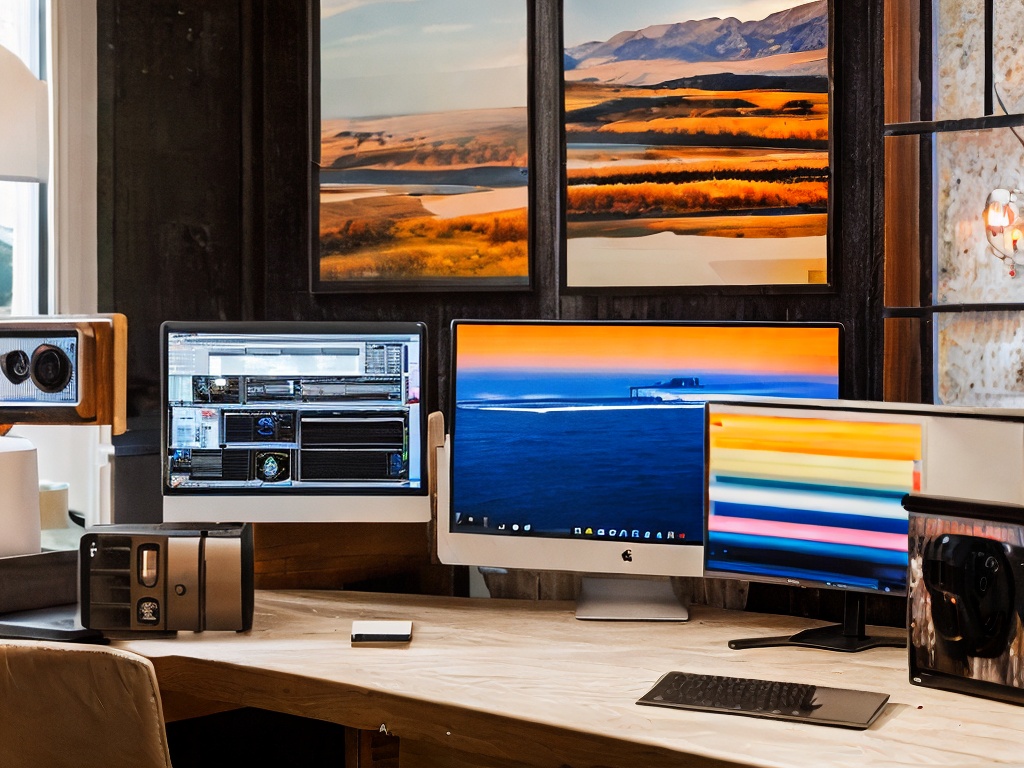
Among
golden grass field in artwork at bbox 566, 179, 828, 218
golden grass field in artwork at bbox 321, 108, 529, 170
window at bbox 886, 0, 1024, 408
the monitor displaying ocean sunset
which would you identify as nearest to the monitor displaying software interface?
the monitor displaying ocean sunset

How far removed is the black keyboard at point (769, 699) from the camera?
144 cm

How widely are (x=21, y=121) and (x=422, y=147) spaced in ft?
2.89

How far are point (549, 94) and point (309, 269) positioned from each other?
2.29 feet

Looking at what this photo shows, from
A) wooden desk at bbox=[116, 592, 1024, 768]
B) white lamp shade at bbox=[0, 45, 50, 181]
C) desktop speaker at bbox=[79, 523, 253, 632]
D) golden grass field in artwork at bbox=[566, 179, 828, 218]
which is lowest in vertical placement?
wooden desk at bbox=[116, 592, 1024, 768]

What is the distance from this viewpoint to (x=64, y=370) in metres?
1.92

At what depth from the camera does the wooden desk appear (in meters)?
1.36

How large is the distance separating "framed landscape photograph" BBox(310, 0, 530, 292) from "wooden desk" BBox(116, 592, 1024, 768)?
0.78 metres

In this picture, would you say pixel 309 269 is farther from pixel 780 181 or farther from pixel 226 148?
pixel 780 181

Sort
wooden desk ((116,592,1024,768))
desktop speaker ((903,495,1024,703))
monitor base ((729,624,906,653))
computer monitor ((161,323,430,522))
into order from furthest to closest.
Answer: computer monitor ((161,323,430,522)) → monitor base ((729,624,906,653)) → desktop speaker ((903,495,1024,703)) → wooden desk ((116,592,1024,768))

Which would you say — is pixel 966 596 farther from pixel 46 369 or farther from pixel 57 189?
pixel 57 189

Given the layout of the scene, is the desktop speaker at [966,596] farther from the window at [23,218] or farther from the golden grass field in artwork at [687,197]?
the window at [23,218]

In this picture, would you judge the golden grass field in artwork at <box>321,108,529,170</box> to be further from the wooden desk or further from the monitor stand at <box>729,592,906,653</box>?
the monitor stand at <box>729,592,906,653</box>

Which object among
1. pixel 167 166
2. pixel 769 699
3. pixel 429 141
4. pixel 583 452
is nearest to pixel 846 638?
pixel 769 699

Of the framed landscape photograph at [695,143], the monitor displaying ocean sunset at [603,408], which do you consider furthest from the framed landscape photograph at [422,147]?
the monitor displaying ocean sunset at [603,408]
